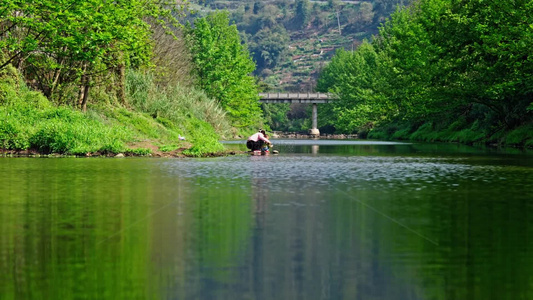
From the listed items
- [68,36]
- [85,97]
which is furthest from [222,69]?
[68,36]

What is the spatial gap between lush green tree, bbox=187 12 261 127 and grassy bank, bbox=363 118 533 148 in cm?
1676

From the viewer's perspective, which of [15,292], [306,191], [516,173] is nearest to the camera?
[15,292]

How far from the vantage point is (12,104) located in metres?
33.0

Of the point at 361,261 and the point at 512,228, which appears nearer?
the point at 361,261

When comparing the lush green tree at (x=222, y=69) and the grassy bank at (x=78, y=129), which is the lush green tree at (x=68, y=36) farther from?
the lush green tree at (x=222, y=69)

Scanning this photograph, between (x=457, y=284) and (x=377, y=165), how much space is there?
18963 millimetres

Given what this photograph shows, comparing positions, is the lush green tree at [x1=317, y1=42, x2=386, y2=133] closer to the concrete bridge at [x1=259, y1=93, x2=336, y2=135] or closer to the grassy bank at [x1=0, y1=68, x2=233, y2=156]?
the concrete bridge at [x1=259, y1=93, x2=336, y2=135]

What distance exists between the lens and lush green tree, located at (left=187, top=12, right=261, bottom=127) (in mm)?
82500

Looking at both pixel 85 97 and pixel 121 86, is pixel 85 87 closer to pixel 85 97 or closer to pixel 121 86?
pixel 85 97

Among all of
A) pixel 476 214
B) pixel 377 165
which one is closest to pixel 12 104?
pixel 377 165

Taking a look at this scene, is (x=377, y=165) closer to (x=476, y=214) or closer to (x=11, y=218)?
(x=476, y=214)

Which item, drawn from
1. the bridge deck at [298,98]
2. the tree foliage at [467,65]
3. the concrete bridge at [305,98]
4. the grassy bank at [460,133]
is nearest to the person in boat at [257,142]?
the tree foliage at [467,65]

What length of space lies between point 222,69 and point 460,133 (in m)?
34.5

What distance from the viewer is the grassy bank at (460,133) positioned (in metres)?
45.8
